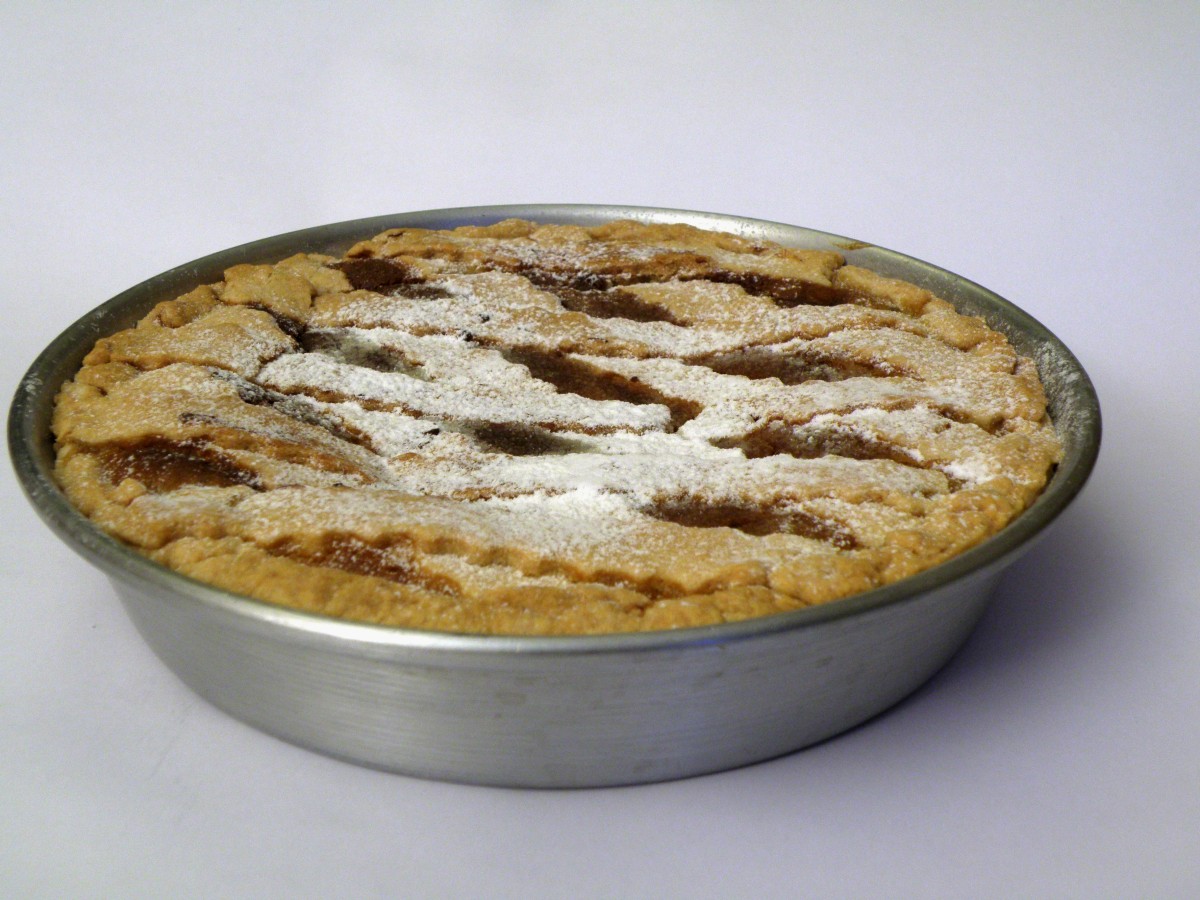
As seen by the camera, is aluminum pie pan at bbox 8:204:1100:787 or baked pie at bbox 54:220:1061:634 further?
baked pie at bbox 54:220:1061:634

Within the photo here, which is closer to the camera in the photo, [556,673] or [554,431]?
[556,673]

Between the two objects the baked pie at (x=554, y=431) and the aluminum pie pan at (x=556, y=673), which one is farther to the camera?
the baked pie at (x=554, y=431)

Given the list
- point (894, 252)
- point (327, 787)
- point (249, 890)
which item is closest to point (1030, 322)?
point (894, 252)
